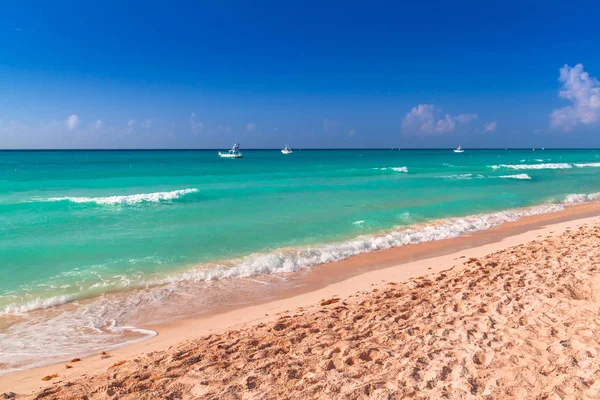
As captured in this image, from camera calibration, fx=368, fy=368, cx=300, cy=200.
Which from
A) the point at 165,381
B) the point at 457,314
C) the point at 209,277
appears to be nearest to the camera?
the point at 165,381

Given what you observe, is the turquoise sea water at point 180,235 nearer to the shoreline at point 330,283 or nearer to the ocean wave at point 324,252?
the ocean wave at point 324,252

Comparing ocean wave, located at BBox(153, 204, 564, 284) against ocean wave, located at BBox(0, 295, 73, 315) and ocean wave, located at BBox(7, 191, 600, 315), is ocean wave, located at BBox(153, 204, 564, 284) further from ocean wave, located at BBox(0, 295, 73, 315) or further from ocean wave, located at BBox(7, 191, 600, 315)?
ocean wave, located at BBox(0, 295, 73, 315)

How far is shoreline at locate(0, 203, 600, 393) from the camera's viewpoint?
523cm

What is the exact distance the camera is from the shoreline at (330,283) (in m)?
5.23

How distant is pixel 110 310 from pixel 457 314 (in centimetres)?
654

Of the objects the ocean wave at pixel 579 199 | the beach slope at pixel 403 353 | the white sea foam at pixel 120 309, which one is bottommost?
the white sea foam at pixel 120 309

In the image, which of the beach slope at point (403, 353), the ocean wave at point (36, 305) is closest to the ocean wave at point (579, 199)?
the beach slope at point (403, 353)

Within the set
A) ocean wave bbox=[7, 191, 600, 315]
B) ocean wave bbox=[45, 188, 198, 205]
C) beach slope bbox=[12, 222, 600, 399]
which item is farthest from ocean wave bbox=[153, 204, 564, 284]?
ocean wave bbox=[45, 188, 198, 205]

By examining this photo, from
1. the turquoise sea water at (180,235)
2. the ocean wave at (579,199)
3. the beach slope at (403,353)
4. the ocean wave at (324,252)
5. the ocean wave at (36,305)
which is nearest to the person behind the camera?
the beach slope at (403,353)

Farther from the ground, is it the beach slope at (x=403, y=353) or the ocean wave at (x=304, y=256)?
the beach slope at (x=403, y=353)

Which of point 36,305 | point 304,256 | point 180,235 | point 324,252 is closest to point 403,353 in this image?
point 304,256

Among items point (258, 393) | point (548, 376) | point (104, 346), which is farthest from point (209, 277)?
point (548, 376)

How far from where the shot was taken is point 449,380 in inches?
160

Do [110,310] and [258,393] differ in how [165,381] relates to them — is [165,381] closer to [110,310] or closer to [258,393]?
[258,393]
